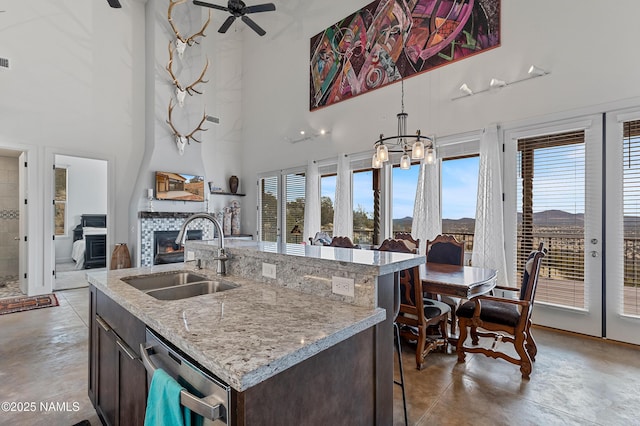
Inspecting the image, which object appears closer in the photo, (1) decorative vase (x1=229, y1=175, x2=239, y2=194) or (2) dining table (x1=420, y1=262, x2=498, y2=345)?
(2) dining table (x1=420, y1=262, x2=498, y2=345)

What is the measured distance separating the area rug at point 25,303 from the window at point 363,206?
4.66 m

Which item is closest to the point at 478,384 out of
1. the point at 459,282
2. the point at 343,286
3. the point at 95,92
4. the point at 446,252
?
the point at 459,282

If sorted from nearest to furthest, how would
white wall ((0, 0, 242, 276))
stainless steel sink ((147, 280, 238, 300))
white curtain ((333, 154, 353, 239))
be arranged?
stainless steel sink ((147, 280, 238, 300)) → white wall ((0, 0, 242, 276)) → white curtain ((333, 154, 353, 239))

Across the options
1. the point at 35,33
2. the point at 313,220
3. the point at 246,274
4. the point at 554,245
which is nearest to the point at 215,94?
the point at 35,33

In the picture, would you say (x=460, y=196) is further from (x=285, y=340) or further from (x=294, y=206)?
(x=285, y=340)

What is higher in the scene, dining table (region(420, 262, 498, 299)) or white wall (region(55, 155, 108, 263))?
white wall (region(55, 155, 108, 263))

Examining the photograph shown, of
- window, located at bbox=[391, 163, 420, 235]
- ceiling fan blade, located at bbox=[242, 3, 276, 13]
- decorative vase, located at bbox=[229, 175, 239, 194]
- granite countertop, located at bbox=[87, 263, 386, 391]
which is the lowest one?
granite countertop, located at bbox=[87, 263, 386, 391]

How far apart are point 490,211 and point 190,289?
11.8 feet

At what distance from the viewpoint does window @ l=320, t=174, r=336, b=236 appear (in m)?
5.90

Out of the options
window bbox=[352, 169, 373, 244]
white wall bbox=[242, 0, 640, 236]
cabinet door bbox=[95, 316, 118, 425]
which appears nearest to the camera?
cabinet door bbox=[95, 316, 118, 425]

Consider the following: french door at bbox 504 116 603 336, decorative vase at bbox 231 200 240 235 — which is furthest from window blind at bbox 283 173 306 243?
french door at bbox 504 116 603 336

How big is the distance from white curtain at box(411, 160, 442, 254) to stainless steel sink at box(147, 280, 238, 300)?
3.28 m

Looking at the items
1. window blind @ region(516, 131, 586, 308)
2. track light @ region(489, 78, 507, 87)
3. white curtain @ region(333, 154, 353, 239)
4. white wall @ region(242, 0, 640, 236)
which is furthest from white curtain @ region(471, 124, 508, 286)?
white curtain @ region(333, 154, 353, 239)

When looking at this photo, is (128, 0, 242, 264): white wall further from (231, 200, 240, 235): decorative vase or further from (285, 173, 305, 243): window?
(285, 173, 305, 243): window
